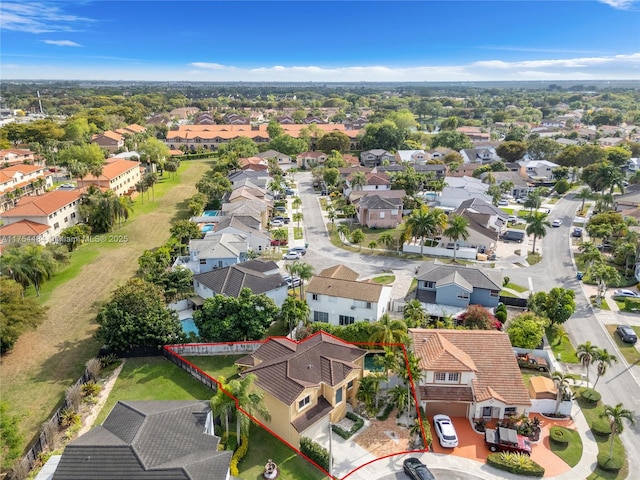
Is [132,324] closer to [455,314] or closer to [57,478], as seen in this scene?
[57,478]

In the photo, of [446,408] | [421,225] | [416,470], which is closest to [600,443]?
[446,408]

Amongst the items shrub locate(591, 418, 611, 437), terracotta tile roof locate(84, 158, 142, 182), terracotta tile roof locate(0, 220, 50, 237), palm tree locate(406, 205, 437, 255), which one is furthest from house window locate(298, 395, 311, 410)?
terracotta tile roof locate(84, 158, 142, 182)

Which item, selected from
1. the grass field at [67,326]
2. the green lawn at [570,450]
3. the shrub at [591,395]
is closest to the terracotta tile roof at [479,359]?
the green lawn at [570,450]

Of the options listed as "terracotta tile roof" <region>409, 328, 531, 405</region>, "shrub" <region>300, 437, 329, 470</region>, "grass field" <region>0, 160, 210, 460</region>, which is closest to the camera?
"shrub" <region>300, 437, 329, 470</region>

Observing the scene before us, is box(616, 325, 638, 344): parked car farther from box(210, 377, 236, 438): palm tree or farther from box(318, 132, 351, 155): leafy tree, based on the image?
box(318, 132, 351, 155): leafy tree

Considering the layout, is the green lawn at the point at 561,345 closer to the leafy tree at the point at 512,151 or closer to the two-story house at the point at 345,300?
the two-story house at the point at 345,300
